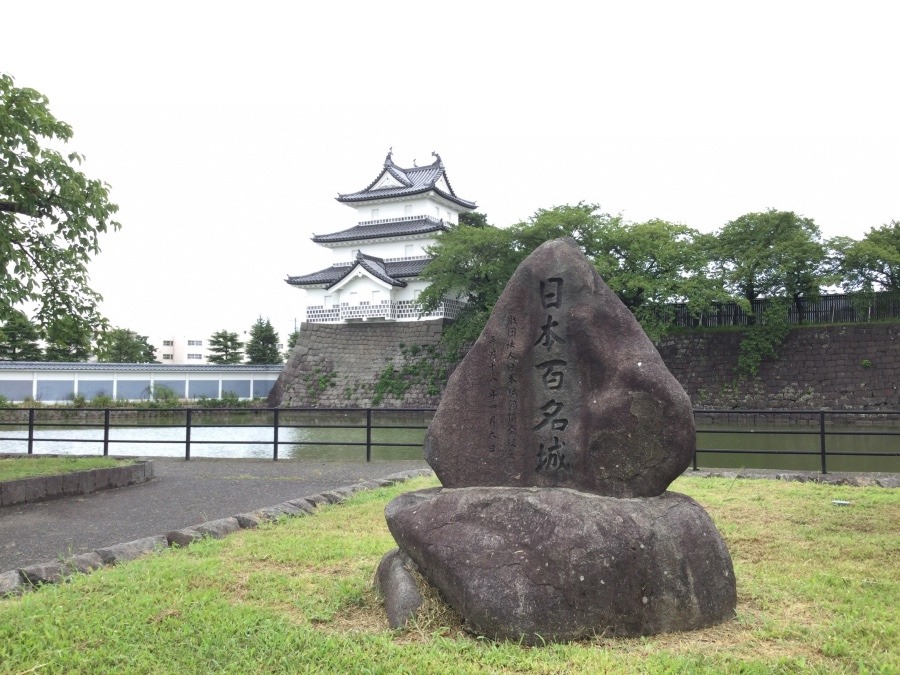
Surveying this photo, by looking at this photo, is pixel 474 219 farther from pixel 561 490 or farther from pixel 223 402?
pixel 561 490

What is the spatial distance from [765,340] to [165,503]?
2376cm

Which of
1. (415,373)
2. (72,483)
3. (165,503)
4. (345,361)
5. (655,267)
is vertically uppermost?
(655,267)

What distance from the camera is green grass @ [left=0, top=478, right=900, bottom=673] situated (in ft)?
9.68

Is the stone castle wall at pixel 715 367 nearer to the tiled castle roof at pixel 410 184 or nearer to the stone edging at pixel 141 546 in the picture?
the tiled castle roof at pixel 410 184

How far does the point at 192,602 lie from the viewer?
372 cm

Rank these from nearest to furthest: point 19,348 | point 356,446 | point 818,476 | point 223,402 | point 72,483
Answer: point 72,483 → point 818,476 → point 356,446 → point 223,402 → point 19,348

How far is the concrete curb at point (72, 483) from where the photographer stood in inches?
291

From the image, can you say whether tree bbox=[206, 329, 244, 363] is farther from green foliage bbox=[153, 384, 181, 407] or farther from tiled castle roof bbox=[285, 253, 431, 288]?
green foliage bbox=[153, 384, 181, 407]

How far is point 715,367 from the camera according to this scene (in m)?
27.7

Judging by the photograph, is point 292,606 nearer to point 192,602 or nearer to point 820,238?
point 192,602

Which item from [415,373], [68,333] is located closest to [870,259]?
[415,373]

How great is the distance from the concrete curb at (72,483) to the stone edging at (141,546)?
114 inches

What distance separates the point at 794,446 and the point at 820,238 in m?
12.4

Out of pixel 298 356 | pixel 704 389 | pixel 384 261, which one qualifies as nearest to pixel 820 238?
pixel 704 389
